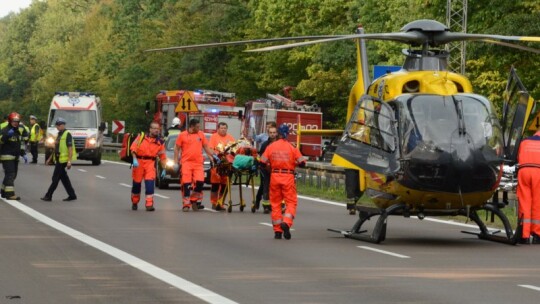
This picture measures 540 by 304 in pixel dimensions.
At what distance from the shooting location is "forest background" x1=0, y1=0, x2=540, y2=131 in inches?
1953

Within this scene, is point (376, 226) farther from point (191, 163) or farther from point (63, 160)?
point (63, 160)

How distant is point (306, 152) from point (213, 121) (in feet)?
13.2

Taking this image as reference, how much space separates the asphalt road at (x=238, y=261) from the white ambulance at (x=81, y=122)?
98.3 feet

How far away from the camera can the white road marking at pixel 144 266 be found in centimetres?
1313

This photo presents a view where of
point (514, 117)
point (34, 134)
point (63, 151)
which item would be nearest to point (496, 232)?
point (514, 117)

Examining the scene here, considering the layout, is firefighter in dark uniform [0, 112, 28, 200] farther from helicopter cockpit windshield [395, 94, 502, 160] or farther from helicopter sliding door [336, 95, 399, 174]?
helicopter cockpit windshield [395, 94, 502, 160]

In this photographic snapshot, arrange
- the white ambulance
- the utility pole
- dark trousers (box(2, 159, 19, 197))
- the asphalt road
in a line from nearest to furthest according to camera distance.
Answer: the asphalt road
dark trousers (box(2, 159, 19, 197))
the utility pole
the white ambulance

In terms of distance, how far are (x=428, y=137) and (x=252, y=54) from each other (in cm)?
5911

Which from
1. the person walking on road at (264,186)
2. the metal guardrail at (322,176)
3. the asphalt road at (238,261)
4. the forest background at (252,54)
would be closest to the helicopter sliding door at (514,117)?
the asphalt road at (238,261)

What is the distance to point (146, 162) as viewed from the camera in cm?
2800

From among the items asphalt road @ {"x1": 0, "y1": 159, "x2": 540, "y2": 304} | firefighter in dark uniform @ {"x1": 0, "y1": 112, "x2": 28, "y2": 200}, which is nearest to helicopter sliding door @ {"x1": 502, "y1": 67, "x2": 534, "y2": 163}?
asphalt road @ {"x1": 0, "y1": 159, "x2": 540, "y2": 304}

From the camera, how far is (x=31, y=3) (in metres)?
173

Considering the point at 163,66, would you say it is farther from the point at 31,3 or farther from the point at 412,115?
the point at 31,3

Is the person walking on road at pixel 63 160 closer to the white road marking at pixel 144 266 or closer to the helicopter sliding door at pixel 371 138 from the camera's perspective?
the white road marking at pixel 144 266
